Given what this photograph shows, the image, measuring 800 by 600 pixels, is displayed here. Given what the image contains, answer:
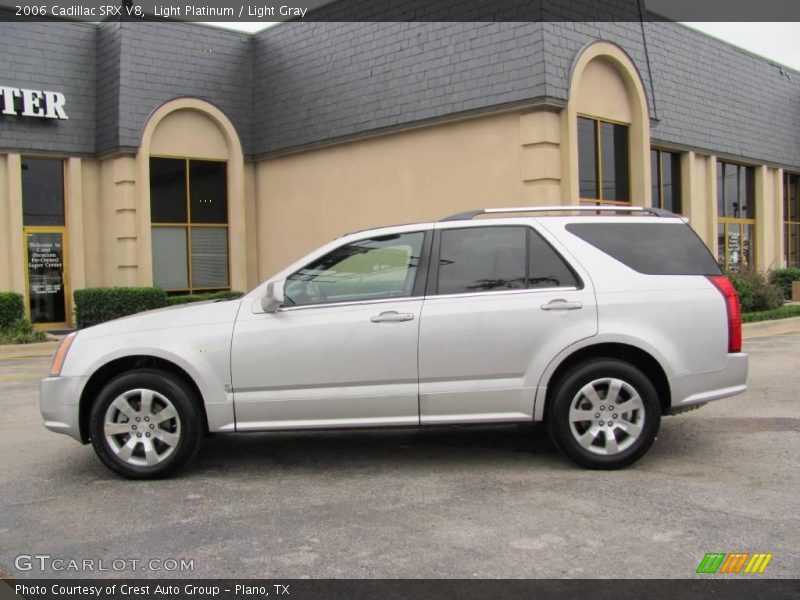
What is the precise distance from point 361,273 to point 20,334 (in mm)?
11538

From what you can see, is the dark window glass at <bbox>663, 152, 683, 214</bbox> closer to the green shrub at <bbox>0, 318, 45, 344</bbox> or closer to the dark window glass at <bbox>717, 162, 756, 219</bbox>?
the dark window glass at <bbox>717, 162, 756, 219</bbox>

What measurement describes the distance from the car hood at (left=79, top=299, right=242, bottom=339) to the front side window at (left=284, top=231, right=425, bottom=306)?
469 mm

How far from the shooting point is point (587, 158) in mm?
15180

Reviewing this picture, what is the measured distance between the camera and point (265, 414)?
19.2ft

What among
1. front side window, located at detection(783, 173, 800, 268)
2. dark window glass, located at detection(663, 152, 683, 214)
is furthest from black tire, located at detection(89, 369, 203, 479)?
front side window, located at detection(783, 173, 800, 268)

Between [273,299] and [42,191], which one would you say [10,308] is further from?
[273,299]

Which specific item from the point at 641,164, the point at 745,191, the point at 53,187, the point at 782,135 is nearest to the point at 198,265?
the point at 53,187

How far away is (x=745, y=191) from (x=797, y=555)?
20.5 m

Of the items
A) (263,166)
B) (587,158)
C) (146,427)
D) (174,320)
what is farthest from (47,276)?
(146,427)

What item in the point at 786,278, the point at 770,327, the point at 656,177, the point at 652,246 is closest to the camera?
the point at 652,246
